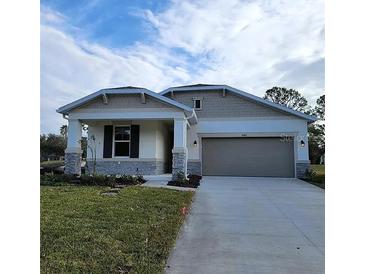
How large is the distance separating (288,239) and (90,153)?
12.7 meters

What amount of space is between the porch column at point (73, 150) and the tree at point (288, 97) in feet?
94.3

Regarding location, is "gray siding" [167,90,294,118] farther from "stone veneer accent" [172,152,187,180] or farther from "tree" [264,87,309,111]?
"tree" [264,87,309,111]

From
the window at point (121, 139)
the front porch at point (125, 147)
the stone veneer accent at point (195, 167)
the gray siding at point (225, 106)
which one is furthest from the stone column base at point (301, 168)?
the window at point (121, 139)

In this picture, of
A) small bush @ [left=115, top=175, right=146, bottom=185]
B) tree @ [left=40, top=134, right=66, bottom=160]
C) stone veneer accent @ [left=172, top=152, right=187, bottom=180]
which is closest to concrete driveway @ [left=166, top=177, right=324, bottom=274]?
small bush @ [left=115, top=175, right=146, bottom=185]

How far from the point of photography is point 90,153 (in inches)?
639

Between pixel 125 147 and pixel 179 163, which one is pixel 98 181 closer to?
pixel 179 163

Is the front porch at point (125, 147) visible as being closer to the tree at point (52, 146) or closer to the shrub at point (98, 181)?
the shrub at point (98, 181)

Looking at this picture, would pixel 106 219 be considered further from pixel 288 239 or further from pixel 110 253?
pixel 288 239

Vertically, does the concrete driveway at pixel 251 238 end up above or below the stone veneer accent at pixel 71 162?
below

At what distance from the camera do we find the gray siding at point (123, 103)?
13664mm

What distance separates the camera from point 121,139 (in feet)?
52.8

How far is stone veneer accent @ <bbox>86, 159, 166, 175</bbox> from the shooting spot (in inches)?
611
